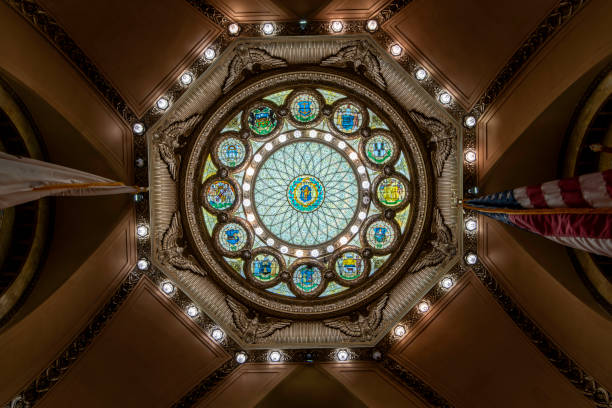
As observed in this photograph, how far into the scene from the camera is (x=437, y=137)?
850 centimetres

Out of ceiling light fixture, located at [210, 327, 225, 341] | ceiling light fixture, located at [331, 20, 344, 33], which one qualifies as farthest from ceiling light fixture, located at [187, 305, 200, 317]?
ceiling light fixture, located at [331, 20, 344, 33]

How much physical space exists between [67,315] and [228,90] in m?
5.49

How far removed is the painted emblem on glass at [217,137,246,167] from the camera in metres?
9.82

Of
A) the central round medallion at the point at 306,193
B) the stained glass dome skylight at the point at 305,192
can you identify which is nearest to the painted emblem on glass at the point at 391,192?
the stained glass dome skylight at the point at 305,192

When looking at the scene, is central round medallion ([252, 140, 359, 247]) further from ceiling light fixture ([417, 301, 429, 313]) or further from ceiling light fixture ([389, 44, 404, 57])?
ceiling light fixture ([389, 44, 404, 57])

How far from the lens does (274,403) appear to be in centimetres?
857

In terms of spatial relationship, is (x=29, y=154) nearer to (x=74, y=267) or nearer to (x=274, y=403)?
(x=74, y=267)

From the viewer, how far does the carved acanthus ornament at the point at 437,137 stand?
818 cm

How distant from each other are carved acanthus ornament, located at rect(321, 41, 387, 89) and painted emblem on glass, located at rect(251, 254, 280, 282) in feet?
16.1

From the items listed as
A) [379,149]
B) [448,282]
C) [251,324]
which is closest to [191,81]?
[379,149]

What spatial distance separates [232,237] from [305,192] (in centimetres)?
223

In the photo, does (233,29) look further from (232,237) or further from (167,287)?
(167,287)

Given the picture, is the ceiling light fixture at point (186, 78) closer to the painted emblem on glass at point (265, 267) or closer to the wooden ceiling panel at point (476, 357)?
the painted emblem on glass at point (265, 267)

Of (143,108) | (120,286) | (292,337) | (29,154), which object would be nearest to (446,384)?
(292,337)
